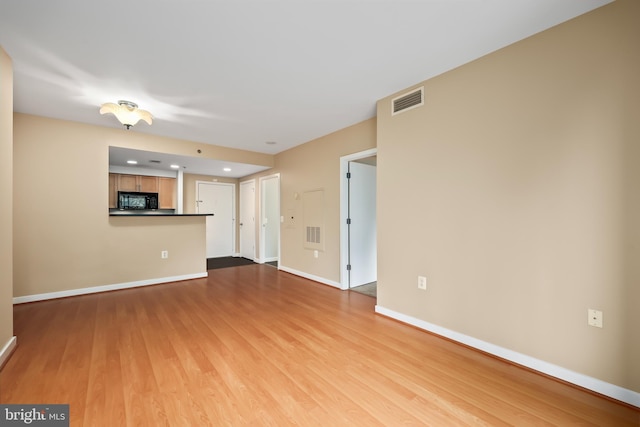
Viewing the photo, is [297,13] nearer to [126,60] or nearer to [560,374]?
[126,60]

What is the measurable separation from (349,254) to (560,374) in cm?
258

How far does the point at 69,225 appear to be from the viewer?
11.9 ft

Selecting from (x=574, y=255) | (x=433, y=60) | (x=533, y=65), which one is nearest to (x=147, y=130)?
(x=433, y=60)

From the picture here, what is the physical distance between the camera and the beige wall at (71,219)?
337 centimetres

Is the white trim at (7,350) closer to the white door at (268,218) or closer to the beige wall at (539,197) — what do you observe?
the beige wall at (539,197)

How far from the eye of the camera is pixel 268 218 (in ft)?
20.7

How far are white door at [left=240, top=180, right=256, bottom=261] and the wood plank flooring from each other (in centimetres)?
354

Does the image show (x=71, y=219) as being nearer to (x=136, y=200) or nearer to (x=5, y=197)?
(x=5, y=197)

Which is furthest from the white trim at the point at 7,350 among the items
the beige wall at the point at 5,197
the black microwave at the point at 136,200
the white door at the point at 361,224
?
the black microwave at the point at 136,200

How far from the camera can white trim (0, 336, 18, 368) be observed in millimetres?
1966

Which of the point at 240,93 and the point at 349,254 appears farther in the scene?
the point at 349,254

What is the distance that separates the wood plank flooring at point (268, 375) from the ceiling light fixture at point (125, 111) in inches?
87.8

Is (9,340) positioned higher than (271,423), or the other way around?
(9,340)

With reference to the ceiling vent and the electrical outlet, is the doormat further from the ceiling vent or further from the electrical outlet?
the electrical outlet
